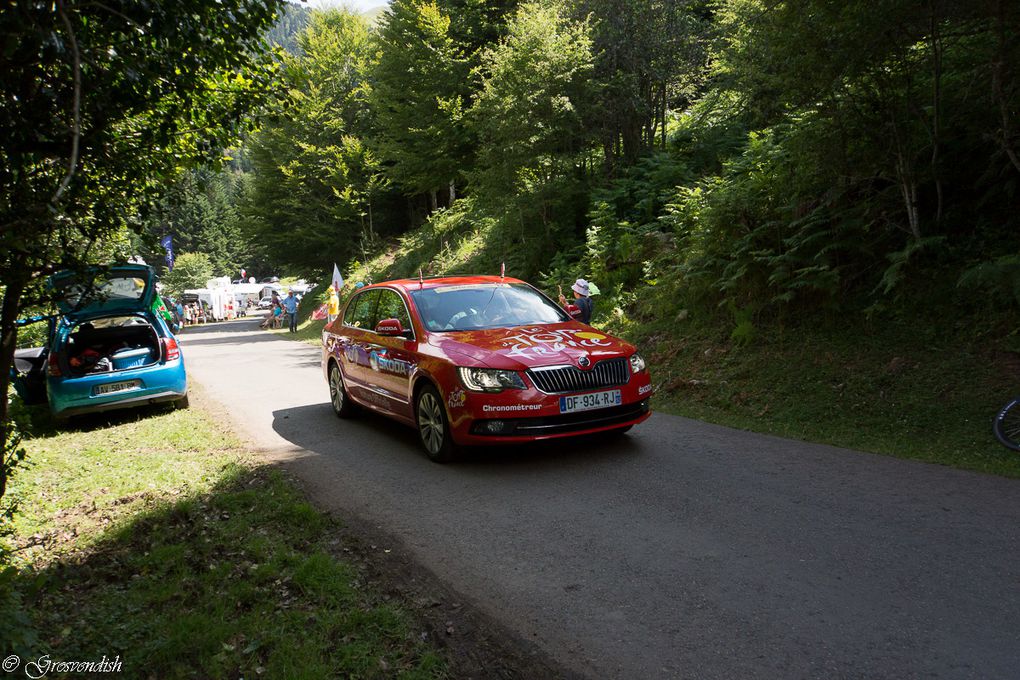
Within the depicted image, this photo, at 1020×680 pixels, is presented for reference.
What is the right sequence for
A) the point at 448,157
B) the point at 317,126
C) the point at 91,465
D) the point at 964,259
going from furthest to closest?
the point at 317,126 < the point at 448,157 < the point at 964,259 < the point at 91,465

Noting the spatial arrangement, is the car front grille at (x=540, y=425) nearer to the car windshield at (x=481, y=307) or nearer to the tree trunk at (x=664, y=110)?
the car windshield at (x=481, y=307)

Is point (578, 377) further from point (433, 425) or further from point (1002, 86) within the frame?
point (1002, 86)

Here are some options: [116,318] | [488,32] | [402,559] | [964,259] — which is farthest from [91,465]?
[488,32]

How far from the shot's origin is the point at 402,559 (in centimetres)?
443

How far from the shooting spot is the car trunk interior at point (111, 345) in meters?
9.91

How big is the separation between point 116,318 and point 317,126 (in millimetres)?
28982

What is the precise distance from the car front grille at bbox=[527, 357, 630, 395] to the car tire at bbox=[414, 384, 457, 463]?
102cm

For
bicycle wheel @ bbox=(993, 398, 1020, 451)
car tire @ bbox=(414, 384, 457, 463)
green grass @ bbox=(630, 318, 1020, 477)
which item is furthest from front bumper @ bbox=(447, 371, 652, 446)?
bicycle wheel @ bbox=(993, 398, 1020, 451)

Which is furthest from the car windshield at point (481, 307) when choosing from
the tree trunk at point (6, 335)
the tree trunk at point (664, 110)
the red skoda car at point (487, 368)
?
the tree trunk at point (664, 110)

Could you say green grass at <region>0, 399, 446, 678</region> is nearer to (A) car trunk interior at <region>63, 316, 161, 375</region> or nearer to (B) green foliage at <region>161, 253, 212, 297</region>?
(A) car trunk interior at <region>63, 316, 161, 375</region>

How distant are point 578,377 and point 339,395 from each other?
4.23m

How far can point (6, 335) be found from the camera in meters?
3.94

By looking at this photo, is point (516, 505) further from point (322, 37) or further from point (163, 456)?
point (322, 37)

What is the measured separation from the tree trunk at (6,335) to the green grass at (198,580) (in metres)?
0.86
